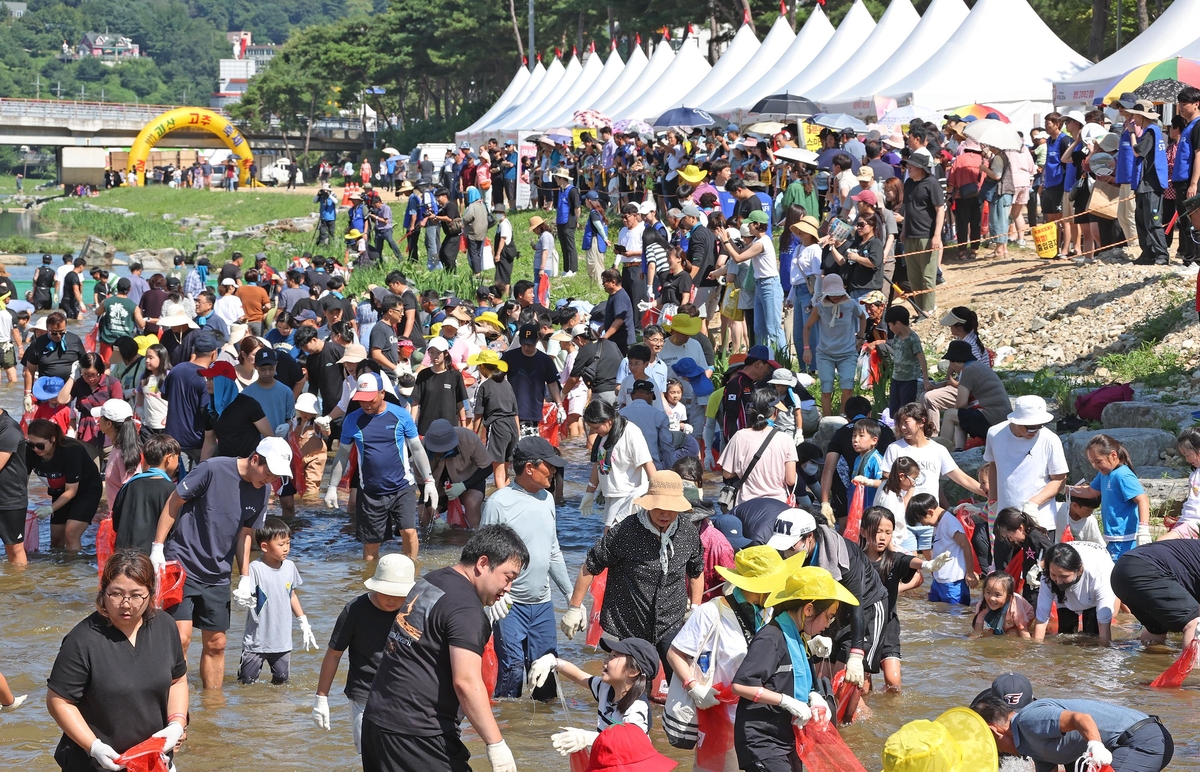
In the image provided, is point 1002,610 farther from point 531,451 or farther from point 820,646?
point 820,646

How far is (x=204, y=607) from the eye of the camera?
7.76 m

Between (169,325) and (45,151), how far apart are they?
159m

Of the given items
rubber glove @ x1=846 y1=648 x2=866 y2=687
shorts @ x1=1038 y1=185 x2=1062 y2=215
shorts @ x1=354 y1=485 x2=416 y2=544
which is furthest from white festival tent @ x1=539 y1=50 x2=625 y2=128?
rubber glove @ x1=846 y1=648 x2=866 y2=687

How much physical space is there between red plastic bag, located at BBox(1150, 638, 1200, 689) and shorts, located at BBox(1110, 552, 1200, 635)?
31 cm

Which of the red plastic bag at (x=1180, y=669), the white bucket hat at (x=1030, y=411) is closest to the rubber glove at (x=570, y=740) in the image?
the red plastic bag at (x=1180, y=669)

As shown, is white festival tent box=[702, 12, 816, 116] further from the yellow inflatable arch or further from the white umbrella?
the yellow inflatable arch

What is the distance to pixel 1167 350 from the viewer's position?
13844mm

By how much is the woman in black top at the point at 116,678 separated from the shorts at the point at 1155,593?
547 centimetres

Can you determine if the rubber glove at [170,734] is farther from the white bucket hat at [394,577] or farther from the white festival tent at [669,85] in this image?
the white festival tent at [669,85]

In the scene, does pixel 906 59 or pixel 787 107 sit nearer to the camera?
pixel 787 107

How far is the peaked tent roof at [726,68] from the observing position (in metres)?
32.7

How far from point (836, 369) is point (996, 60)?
1194cm

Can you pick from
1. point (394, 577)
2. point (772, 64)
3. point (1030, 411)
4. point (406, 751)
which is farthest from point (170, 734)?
point (772, 64)

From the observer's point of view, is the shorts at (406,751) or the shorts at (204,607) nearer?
the shorts at (406,751)
